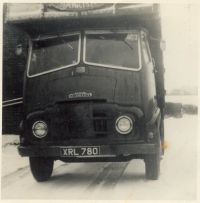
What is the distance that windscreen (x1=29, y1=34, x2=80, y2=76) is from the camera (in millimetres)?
6449

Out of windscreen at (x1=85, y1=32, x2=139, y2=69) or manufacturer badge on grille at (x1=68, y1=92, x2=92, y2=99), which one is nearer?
manufacturer badge on grille at (x1=68, y1=92, x2=92, y2=99)

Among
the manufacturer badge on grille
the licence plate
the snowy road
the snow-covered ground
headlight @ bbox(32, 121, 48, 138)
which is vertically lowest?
the snowy road

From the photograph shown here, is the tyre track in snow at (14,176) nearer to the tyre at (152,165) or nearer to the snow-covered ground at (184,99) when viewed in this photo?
the tyre at (152,165)

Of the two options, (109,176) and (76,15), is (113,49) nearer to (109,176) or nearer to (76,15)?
(76,15)

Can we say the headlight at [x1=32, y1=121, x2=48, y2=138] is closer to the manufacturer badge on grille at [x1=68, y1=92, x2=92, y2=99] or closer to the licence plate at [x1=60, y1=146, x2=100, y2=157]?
the licence plate at [x1=60, y1=146, x2=100, y2=157]

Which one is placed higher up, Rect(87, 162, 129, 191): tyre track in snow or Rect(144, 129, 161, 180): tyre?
Rect(144, 129, 161, 180): tyre

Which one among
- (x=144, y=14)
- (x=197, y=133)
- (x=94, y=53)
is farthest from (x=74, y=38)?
(x=197, y=133)

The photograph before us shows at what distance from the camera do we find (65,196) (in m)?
6.15

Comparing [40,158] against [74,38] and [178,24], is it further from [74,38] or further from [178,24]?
[178,24]

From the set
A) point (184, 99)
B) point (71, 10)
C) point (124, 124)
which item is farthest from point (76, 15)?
point (184, 99)

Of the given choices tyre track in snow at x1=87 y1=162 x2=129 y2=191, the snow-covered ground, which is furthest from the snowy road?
the snow-covered ground

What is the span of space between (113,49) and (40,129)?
1238 mm

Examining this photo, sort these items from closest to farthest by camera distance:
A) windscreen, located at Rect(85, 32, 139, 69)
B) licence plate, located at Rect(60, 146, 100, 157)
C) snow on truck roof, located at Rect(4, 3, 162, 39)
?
licence plate, located at Rect(60, 146, 100, 157), snow on truck roof, located at Rect(4, 3, 162, 39), windscreen, located at Rect(85, 32, 139, 69)

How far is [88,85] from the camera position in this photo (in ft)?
20.6
